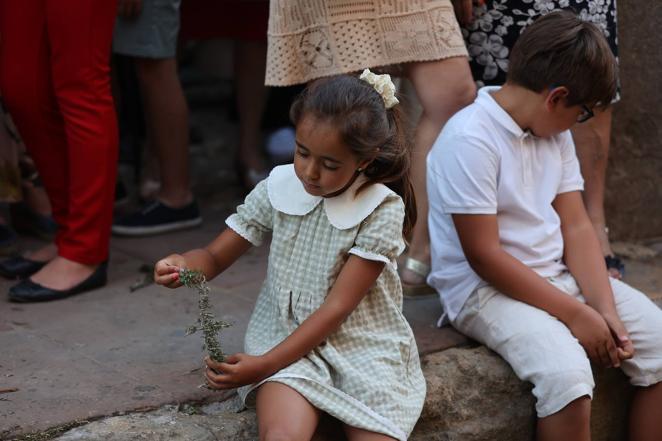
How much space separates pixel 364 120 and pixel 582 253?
1.01m

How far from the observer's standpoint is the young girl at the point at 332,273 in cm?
248

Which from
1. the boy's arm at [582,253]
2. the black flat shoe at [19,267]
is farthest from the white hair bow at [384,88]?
the black flat shoe at [19,267]

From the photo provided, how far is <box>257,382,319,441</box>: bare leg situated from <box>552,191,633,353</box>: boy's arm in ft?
3.37

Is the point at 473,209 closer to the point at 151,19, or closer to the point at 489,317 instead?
the point at 489,317

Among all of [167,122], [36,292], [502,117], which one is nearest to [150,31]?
[167,122]

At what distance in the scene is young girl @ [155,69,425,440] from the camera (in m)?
2.48

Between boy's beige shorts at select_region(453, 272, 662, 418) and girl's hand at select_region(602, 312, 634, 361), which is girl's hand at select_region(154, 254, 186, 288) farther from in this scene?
girl's hand at select_region(602, 312, 634, 361)

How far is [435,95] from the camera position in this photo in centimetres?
339

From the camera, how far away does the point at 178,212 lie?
14.0ft

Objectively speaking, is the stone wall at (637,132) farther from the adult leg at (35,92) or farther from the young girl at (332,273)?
the adult leg at (35,92)

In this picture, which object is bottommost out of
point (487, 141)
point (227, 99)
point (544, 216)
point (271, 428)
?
point (227, 99)

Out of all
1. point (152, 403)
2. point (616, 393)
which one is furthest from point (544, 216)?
point (152, 403)

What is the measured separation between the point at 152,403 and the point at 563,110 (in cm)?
134

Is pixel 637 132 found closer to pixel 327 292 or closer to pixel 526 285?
pixel 526 285
